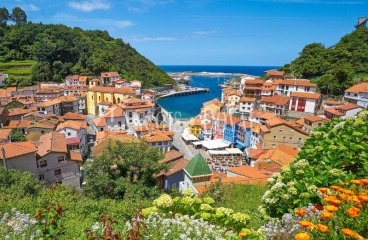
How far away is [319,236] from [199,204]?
8.10 ft

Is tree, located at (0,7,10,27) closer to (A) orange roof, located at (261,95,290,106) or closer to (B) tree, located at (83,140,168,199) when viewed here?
(A) orange roof, located at (261,95,290,106)

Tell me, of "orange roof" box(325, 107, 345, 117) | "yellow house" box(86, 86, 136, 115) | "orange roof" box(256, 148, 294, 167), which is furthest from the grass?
"yellow house" box(86, 86, 136, 115)

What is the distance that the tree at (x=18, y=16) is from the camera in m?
82.9

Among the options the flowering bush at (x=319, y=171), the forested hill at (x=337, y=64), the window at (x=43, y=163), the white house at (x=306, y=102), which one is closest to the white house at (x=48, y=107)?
the window at (x=43, y=163)

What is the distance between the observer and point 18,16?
84062mm

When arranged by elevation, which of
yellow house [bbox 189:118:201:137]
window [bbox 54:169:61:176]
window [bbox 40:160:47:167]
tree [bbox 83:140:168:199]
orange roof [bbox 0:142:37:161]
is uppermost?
tree [bbox 83:140:168:199]

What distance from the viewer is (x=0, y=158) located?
48.7 feet

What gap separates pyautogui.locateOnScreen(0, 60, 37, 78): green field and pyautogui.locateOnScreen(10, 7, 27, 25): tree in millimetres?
32648

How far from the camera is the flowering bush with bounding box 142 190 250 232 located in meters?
3.98

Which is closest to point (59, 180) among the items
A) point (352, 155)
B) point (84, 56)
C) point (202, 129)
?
point (352, 155)

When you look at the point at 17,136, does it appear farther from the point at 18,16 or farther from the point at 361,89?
the point at 18,16

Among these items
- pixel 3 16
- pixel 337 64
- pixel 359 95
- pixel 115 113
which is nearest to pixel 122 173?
pixel 115 113

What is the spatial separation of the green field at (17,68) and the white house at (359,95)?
7006 centimetres

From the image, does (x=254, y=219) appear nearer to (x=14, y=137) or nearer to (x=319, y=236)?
(x=319, y=236)
